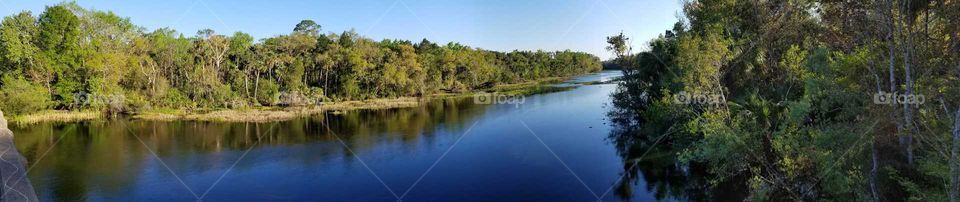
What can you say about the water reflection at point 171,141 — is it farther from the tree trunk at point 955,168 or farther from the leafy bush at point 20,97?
the tree trunk at point 955,168

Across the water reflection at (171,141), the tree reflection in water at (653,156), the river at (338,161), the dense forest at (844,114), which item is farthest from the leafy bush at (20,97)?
the dense forest at (844,114)

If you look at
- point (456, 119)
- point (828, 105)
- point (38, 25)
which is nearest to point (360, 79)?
point (456, 119)

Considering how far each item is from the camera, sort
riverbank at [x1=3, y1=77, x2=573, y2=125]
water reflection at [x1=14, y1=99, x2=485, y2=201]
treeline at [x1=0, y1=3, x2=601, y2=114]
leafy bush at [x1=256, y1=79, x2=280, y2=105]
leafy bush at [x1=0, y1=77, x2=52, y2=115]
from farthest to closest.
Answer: leafy bush at [x1=256, y1=79, x2=280, y2=105], treeline at [x1=0, y1=3, x2=601, y2=114], riverbank at [x1=3, y1=77, x2=573, y2=125], leafy bush at [x1=0, y1=77, x2=52, y2=115], water reflection at [x1=14, y1=99, x2=485, y2=201]

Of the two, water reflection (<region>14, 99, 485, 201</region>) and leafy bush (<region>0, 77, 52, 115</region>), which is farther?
leafy bush (<region>0, 77, 52, 115</region>)

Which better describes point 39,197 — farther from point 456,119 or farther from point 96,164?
point 456,119

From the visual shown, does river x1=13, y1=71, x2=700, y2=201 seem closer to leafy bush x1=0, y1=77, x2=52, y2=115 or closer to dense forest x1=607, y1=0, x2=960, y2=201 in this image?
leafy bush x1=0, y1=77, x2=52, y2=115

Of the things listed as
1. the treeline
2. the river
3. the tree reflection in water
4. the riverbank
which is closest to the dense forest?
the tree reflection in water

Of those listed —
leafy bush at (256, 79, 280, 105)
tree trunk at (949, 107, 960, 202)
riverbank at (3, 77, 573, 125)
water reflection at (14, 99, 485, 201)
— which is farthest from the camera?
leafy bush at (256, 79, 280, 105)

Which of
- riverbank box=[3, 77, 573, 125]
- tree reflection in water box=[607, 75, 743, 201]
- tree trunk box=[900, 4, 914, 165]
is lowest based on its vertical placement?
tree reflection in water box=[607, 75, 743, 201]
